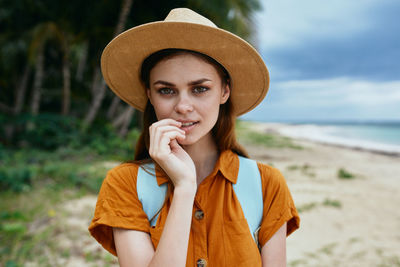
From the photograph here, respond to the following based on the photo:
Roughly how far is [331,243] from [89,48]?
1158 cm

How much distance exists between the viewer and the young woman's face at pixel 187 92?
1427 millimetres

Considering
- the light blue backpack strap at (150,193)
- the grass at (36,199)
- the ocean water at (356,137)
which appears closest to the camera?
the light blue backpack strap at (150,193)

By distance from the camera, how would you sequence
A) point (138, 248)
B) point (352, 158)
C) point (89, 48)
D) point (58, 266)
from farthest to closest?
1. point (352, 158)
2. point (89, 48)
3. point (58, 266)
4. point (138, 248)

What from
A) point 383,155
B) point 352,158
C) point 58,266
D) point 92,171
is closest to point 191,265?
point 58,266

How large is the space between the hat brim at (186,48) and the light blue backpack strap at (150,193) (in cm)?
58

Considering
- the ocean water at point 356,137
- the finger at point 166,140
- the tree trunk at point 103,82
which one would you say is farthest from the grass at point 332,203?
the ocean water at point 356,137

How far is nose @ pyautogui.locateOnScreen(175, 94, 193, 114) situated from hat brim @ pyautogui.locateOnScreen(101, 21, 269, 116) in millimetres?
245

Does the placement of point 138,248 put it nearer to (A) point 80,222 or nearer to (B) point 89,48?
(A) point 80,222

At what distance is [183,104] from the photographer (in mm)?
1412

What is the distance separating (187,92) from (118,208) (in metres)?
0.65

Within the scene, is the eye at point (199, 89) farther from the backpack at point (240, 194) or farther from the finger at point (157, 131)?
the backpack at point (240, 194)

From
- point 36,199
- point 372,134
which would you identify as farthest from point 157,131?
point 372,134

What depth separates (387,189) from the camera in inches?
297

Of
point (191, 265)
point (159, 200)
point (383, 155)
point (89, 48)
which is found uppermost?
point (89, 48)
